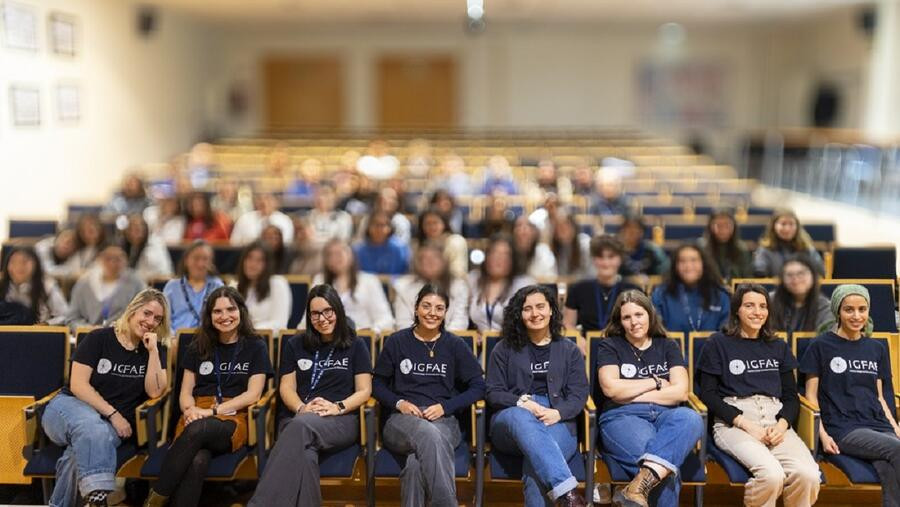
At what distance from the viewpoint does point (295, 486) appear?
10.3 feet

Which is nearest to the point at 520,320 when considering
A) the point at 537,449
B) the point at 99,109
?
the point at 537,449

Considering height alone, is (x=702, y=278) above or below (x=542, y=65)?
below

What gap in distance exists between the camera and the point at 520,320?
11.5 ft

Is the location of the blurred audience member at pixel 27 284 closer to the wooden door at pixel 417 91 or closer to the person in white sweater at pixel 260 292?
the person in white sweater at pixel 260 292

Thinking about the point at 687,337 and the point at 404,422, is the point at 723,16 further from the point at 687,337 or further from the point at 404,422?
the point at 404,422

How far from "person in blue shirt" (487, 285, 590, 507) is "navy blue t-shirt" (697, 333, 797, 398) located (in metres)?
0.57

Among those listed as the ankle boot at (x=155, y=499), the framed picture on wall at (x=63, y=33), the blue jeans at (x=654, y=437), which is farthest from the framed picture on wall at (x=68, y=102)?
the blue jeans at (x=654, y=437)

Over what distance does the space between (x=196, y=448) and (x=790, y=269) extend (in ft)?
9.28

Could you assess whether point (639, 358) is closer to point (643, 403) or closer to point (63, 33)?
point (643, 403)

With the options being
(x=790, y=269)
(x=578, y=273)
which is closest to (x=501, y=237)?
(x=578, y=273)

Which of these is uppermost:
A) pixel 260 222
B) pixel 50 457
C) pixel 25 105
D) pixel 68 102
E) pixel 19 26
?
pixel 19 26

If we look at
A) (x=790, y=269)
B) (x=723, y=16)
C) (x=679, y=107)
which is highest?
(x=723, y=16)

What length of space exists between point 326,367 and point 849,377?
2.20 m

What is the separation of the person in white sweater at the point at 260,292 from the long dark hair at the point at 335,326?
99 cm
